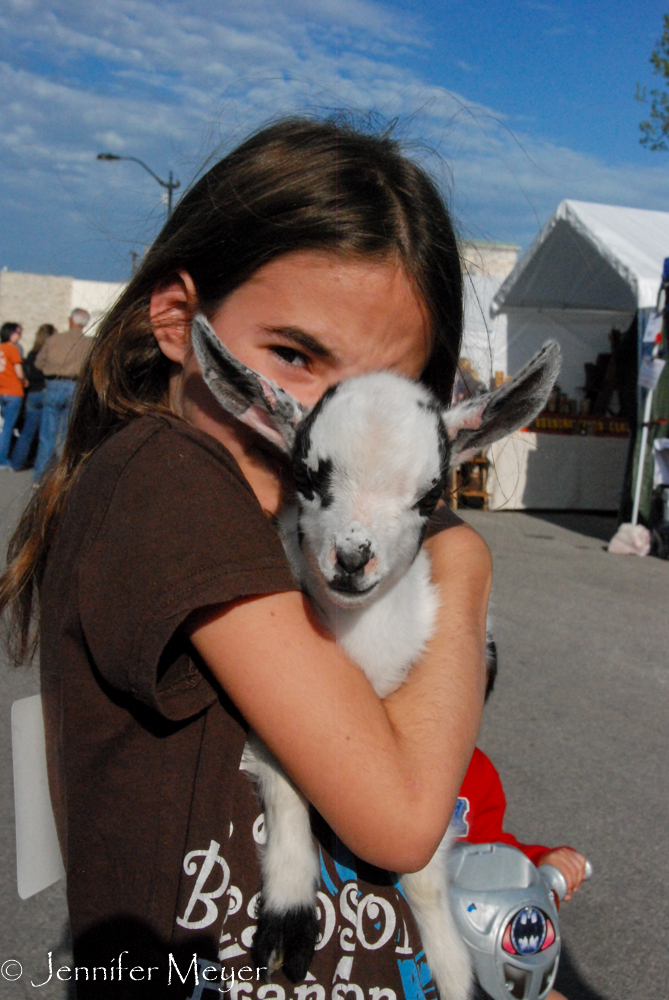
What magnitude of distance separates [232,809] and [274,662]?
287 mm

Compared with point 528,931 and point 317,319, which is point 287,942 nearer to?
point 528,931

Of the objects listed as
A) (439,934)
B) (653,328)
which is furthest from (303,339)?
(653,328)

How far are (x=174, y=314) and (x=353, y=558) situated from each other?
61 centimetres

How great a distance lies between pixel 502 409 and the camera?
1.69 meters

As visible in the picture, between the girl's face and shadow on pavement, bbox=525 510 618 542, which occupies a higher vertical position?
the girl's face

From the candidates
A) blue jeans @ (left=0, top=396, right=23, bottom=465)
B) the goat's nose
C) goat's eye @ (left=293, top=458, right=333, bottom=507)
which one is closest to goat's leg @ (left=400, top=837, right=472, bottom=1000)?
the goat's nose

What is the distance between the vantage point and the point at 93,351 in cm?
168

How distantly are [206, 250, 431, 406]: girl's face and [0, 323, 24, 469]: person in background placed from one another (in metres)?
11.9

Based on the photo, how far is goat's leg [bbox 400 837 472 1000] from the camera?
5.16 feet

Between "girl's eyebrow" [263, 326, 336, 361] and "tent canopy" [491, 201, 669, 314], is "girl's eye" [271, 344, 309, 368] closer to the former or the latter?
"girl's eyebrow" [263, 326, 336, 361]

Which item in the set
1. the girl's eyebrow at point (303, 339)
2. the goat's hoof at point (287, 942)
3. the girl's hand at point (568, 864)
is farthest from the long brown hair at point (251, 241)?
the girl's hand at point (568, 864)

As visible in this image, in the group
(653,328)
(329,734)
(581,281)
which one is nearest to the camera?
(329,734)

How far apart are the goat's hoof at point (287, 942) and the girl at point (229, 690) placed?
0.04 ft

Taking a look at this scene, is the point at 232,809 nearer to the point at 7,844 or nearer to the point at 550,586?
the point at 7,844
